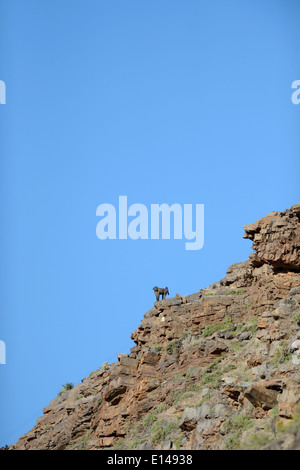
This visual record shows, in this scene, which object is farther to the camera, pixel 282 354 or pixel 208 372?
pixel 208 372

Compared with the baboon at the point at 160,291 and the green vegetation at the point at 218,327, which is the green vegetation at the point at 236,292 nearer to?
the green vegetation at the point at 218,327

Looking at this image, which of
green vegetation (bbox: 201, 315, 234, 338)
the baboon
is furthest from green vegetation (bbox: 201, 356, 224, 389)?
the baboon

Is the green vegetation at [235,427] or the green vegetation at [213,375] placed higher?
the green vegetation at [213,375]

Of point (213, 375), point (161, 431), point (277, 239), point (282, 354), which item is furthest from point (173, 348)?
point (282, 354)

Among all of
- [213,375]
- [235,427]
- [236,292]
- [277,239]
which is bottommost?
[235,427]

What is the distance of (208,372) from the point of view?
4550cm

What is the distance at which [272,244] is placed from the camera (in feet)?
159

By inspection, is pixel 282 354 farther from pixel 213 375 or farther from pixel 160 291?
pixel 160 291

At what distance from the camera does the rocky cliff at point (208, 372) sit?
36.6 meters

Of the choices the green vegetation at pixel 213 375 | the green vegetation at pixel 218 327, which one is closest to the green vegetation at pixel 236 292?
the green vegetation at pixel 218 327

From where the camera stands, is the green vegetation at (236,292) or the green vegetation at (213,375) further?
the green vegetation at (236,292)
